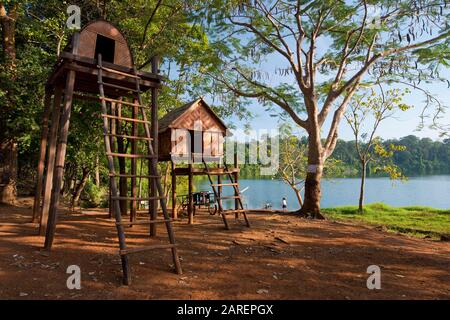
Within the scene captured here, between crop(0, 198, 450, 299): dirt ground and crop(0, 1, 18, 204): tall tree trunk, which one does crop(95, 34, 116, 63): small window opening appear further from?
crop(0, 1, 18, 204): tall tree trunk

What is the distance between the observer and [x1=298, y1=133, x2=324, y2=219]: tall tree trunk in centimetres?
1345

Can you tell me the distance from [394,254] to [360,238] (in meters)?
1.75

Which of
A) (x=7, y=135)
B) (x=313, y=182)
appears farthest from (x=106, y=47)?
(x=313, y=182)

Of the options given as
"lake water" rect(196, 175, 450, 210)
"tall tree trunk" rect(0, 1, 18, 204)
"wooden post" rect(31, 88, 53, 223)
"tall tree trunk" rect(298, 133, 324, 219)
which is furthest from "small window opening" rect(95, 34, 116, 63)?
"lake water" rect(196, 175, 450, 210)

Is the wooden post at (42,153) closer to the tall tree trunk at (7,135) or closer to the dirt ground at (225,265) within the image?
the dirt ground at (225,265)

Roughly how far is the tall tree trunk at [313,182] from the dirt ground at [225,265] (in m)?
4.29

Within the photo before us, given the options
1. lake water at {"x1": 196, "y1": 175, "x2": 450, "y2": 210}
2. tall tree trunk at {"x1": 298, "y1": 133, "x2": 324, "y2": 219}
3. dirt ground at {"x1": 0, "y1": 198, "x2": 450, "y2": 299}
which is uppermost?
tall tree trunk at {"x1": 298, "y1": 133, "x2": 324, "y2": 219}

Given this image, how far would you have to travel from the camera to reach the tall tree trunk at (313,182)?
13.4 m

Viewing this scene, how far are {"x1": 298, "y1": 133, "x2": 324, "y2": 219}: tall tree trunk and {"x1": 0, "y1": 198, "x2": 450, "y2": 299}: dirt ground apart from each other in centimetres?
429

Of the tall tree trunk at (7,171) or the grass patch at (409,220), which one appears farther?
the tall tree trunk at (7,171)

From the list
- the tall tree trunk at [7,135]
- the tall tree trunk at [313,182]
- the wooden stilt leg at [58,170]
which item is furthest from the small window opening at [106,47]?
the tall tree trunk at [313,182]

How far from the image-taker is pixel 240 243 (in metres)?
7.58

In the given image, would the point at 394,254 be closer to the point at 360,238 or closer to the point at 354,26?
the point at 360,238
